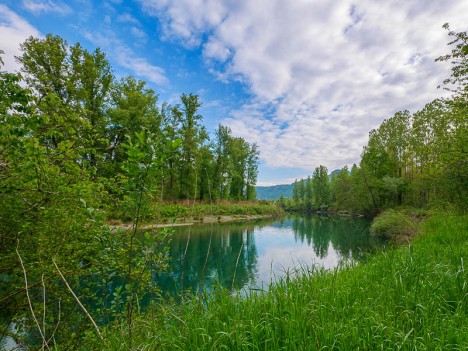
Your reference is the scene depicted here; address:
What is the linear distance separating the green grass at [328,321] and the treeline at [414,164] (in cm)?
616

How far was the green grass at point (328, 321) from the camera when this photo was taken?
5.37ft

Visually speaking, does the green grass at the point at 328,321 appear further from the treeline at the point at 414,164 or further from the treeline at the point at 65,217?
the treeline at the point at 414,164

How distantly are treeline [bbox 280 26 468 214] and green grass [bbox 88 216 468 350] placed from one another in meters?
6.16

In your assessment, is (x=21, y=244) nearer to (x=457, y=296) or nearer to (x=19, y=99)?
(x=19, y=99)

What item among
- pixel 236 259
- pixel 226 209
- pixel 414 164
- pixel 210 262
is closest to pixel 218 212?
pixel 226 209

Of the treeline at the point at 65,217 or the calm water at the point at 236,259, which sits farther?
the calm water at the point at 236,259

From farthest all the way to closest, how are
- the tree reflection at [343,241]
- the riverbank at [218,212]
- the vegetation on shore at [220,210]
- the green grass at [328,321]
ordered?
the vegetation on shore at [220,210] → the riverbank at [218,212] → the tree reflection at [343,241] → the green grass at [328,321]

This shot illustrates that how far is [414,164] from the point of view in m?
28.3

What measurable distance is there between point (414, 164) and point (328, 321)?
34175mm

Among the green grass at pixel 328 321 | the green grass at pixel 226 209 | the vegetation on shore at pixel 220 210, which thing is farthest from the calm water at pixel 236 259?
the green grass at pixel 226 209

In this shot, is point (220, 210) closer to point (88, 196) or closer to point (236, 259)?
point (236, 259)

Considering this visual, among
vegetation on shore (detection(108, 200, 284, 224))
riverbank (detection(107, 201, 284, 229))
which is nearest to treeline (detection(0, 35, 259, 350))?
riverbank (detection(107, 201, 284, 229))

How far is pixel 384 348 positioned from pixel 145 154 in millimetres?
2127

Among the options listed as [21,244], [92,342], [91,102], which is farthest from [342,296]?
[91,102]
